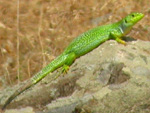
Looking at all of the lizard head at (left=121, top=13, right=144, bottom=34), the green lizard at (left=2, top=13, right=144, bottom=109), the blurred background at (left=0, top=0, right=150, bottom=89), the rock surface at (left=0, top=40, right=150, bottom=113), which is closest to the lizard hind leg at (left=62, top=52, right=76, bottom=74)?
the green lizard at (left=2, top=13, right=144, bottom=109)

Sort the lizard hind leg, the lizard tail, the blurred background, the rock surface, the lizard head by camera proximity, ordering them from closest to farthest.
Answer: the rock surface < the lizard tail < the lizard hind leg < the lizard head < the blurred background

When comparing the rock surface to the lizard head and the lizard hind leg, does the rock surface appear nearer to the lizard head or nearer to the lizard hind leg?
the lizard hind leg

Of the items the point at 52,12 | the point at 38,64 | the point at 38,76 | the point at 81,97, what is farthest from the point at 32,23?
the point at 81,97

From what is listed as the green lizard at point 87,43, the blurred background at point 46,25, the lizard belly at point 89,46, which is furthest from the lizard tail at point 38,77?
the blurred background at point 46,25

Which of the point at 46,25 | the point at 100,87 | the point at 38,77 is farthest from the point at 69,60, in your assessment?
the point at 46,25

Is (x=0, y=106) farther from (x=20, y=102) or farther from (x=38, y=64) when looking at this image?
(x=38, y=64)

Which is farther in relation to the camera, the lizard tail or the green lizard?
the green lizard
